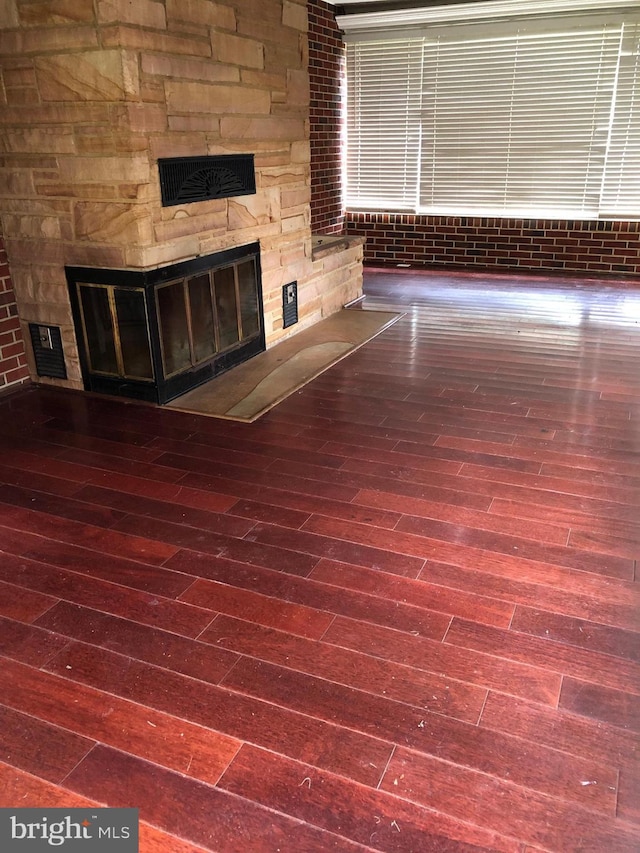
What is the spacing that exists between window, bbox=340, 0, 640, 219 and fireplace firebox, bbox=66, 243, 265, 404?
12.9 feet

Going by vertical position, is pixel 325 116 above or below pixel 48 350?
above

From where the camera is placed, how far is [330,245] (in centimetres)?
572

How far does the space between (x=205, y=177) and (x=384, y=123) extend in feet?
14.2

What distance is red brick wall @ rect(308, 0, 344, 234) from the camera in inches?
266

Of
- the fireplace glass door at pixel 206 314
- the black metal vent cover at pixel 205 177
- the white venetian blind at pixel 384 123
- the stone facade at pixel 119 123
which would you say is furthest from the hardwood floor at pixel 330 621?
the white venetian blind at pixel 384 123

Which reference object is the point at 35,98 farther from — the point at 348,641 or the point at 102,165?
the point at 348,641

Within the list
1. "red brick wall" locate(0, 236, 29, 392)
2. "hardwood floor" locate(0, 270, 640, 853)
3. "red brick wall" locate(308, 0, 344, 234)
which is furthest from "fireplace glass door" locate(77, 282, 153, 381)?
"red brick wall" locate(308, 0, 344, 234)

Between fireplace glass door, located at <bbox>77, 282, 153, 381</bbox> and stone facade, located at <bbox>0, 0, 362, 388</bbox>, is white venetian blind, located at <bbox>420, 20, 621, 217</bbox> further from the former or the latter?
fireplace glass door, located at <bbox>77, 282, 153, 381</bbox>

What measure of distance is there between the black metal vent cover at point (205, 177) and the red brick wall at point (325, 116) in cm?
302

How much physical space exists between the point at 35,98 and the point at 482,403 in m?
2.87

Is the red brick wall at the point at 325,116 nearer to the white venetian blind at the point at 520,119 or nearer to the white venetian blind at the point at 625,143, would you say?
the white venetian blind at the point at 520,119

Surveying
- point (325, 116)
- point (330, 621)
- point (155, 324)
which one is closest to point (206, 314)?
point (155, 324)

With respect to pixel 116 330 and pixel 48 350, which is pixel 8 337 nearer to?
pixel 48 350

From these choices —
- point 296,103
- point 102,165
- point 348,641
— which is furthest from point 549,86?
point 348,641
